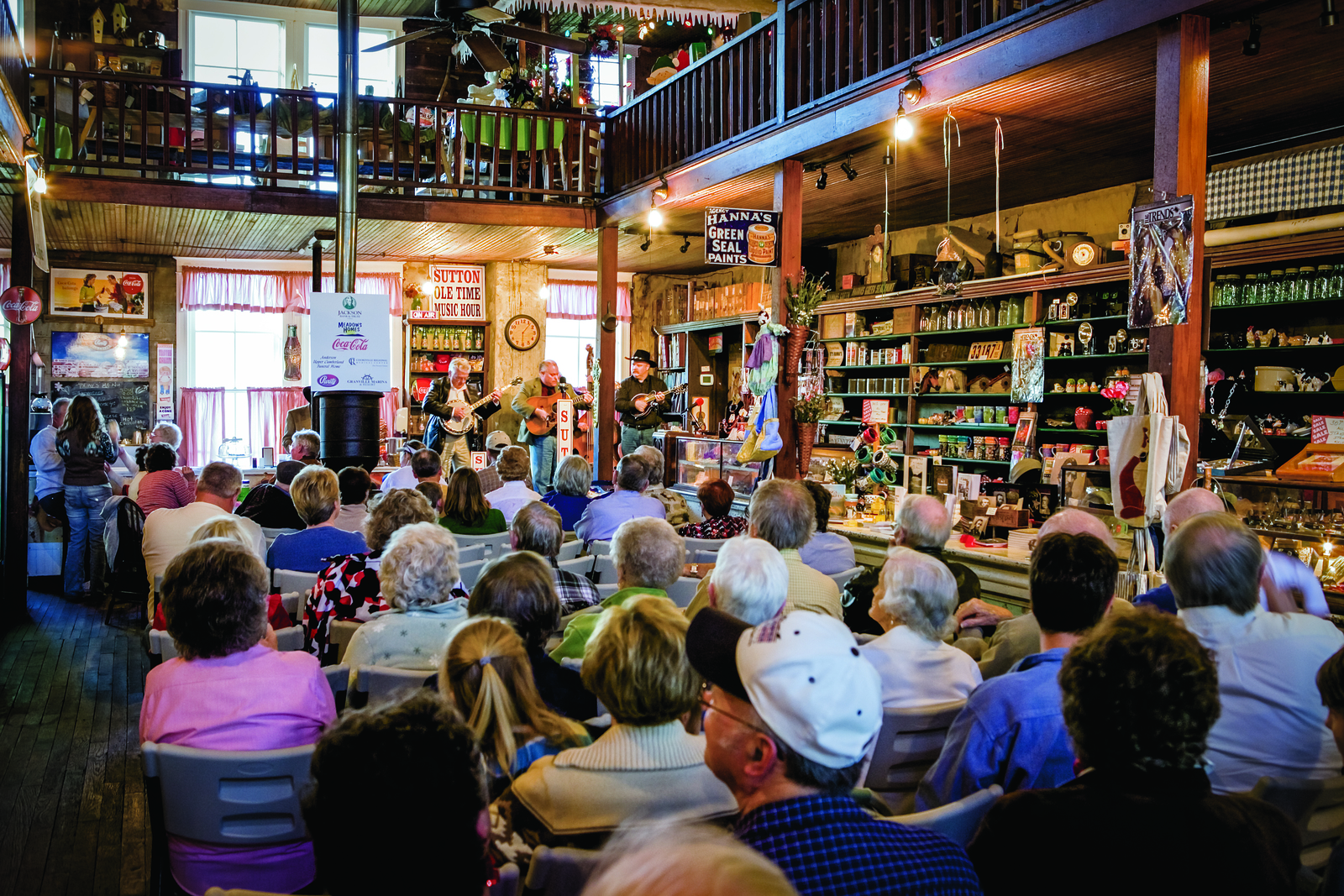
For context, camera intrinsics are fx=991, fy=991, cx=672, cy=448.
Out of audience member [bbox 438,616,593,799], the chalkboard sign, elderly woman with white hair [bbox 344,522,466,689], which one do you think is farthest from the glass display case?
the chalkboard sign

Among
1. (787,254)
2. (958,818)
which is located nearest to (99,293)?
(787,254)

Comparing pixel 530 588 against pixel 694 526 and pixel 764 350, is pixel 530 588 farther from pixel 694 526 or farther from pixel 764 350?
pixel 764 350

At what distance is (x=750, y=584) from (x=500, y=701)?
2.85 feet

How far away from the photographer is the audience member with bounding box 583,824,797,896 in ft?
2.30

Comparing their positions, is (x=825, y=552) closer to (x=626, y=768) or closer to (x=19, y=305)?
(x=626, y=768)

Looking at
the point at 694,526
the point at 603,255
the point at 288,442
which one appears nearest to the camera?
the point at 694,526

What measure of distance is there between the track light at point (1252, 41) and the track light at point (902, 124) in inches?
67.6

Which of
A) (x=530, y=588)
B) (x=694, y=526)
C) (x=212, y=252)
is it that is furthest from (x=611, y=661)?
(x=212, y=252)

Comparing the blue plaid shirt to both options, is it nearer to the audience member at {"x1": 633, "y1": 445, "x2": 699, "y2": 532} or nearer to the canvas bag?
the canvas bag

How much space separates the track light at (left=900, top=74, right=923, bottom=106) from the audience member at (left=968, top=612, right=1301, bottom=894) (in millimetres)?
4518

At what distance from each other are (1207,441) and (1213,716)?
642cm

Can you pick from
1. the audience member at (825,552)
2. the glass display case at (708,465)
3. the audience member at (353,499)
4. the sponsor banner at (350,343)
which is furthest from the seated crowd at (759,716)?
the glass display case at (708,465)

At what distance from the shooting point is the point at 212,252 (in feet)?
41.1

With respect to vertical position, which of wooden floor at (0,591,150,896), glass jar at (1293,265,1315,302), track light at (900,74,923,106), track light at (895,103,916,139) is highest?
track light at (900,74,923,106)
